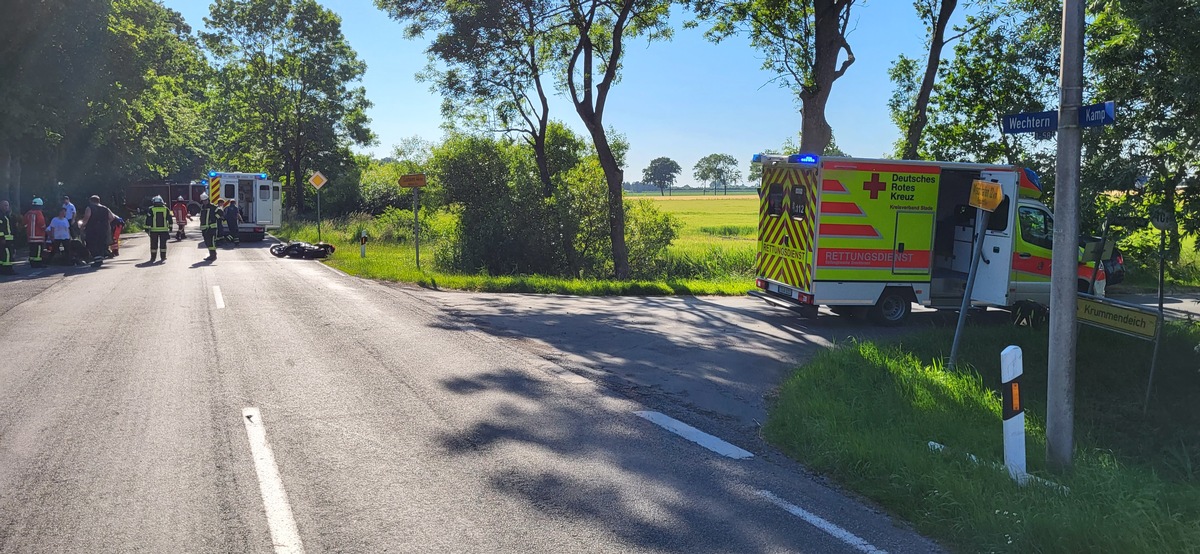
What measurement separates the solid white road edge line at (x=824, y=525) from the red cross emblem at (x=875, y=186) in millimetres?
8500

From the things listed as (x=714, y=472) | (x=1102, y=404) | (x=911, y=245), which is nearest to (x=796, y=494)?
(x=714, y=472)

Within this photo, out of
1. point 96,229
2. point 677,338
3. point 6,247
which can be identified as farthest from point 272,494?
A: point 96,229

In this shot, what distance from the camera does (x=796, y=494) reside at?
5.62m

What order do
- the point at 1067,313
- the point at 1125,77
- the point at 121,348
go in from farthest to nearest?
the point at 121,348 → the point at 1125,77 → the point at 1067,313

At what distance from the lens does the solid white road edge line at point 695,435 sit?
6.55 metres

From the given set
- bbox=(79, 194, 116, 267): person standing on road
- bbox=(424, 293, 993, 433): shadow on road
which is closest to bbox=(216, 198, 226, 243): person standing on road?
bbox=(79, 194, 116, 267): person standing on road

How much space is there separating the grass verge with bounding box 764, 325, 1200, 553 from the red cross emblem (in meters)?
2.35

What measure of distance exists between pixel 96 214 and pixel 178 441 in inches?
732

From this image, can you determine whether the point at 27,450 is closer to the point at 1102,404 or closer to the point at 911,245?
the point at 1102,404

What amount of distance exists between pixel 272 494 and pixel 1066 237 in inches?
215

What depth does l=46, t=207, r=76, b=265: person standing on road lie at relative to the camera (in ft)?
68.8

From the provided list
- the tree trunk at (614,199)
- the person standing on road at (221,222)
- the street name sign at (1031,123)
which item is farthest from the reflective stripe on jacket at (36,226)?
the street name sign at (1031,123)

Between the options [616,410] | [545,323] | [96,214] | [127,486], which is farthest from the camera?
[96,214]

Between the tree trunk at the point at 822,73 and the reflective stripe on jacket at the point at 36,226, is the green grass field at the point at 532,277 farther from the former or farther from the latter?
the reflective stripe on jacket at the point at 36,226
